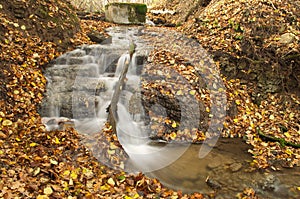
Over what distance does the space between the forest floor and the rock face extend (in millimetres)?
4358

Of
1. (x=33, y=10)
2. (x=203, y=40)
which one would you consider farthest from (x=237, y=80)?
(x=33, y=10)

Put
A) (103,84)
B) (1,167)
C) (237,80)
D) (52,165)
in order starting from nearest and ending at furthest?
(1,167), (52,165), (103,84), (237,80)

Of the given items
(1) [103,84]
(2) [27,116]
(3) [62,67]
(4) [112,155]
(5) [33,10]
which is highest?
(5) [33,10]

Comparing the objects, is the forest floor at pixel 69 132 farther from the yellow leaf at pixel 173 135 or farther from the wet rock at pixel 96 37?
the wet rock at pixel 96 37

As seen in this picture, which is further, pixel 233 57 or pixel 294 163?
pixel 233 57

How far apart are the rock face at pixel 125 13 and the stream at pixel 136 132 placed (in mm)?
4826

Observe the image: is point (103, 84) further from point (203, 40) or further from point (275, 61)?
point (275, 61)

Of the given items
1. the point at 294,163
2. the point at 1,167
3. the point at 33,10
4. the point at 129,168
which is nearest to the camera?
the point at 1,167

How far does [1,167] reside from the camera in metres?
3.74

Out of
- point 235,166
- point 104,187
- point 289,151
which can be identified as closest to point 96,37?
point 104,187

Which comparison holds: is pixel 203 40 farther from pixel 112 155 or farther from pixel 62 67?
pixel 112 155

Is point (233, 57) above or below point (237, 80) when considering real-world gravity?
above

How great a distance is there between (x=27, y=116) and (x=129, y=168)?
2.55 metres

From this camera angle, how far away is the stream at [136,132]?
4426 mm
